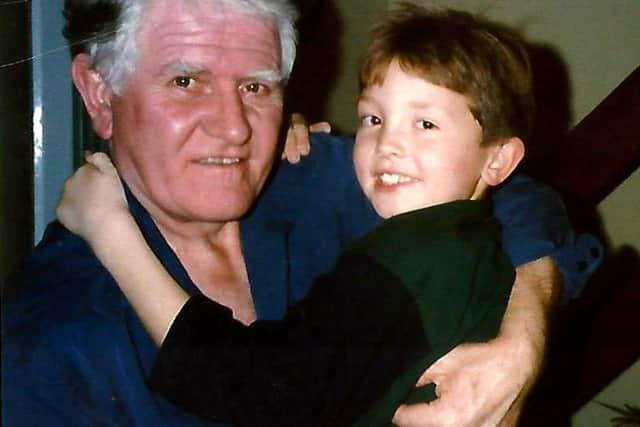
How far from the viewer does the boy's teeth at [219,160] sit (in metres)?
0.79

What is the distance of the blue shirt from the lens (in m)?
0.69

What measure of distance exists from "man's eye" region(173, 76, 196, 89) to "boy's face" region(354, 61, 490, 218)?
145 mm

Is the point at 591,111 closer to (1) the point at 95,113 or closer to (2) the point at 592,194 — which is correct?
(2) the point at 592,194

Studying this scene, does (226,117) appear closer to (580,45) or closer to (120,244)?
(120,244)

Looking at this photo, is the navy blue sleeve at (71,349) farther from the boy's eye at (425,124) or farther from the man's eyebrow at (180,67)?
the boy's eye at (425,124)

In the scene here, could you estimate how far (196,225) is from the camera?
32.6 inches

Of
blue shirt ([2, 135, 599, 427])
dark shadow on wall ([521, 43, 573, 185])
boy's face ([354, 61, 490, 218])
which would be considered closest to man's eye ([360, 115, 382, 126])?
boy's face ([354, 61, 490, 218])

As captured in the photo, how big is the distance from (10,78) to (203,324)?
0.24 metres

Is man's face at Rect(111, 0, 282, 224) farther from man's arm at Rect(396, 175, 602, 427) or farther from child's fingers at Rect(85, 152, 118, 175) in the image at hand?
man's arm at Rect(396, 175, 602, 427)

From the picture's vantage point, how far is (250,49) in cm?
80

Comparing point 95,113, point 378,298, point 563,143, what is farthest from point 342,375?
point 563,143

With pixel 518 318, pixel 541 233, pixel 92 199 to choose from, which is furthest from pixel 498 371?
pixel 92 199

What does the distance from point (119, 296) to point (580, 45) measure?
68 centimetres

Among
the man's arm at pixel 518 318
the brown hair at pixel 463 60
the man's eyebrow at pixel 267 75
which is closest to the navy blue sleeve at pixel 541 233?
the man's arm at pixel 518 318
